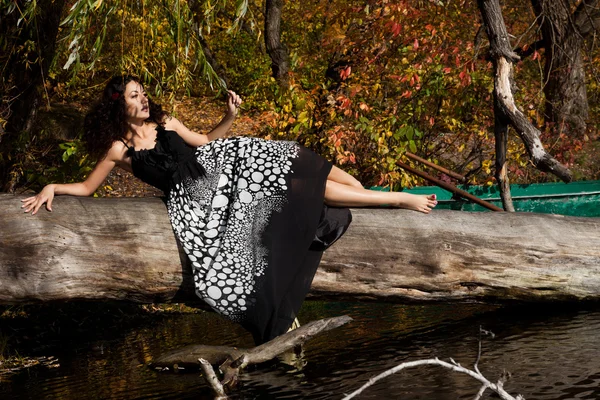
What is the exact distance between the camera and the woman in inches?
188

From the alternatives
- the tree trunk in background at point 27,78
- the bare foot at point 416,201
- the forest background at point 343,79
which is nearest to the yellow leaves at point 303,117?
the forest background at point 343,79

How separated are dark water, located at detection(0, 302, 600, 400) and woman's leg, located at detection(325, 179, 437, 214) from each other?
3.18ft

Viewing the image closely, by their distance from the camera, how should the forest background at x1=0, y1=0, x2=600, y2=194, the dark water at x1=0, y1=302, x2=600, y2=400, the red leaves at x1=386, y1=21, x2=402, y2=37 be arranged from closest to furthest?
the dark water at x1=0, y1=302, x2=600, y2=400, the forest background at x1=0, y1=0, x2=600, y2=194, the red leaves at x1=386, y1=21, x2=402, y2=37

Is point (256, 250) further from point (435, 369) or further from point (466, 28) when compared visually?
point (466, 28)

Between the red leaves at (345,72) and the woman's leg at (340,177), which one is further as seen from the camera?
the red leaves at (345,72)

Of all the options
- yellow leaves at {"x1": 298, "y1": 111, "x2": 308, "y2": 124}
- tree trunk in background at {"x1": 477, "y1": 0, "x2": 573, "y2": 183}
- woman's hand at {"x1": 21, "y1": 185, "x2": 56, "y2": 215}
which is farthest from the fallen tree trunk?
yellow leaves at {"x1": 298, "y1": 111, "x2": 308, "y2": 124}

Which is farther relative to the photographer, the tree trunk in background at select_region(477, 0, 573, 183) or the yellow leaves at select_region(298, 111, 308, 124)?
the yellow leaves at select_region(298, 111, 308, 124)

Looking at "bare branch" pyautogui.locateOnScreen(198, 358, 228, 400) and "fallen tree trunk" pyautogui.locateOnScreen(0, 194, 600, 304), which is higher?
"fallen tree trunk" pyautogui.locateOnScreen(0, 194, 600, 304)

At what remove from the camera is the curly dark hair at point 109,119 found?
5129 millimetres

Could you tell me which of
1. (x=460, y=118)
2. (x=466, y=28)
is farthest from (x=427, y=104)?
(x=466, y=28)

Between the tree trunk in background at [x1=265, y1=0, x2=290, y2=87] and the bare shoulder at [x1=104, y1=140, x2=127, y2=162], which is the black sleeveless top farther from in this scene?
the tree trunk in background at [x1=265, y1=0, x2=290, y2=87]

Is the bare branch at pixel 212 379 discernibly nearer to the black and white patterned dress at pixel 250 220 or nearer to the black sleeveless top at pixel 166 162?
the black and white patterned dress at pixel 250 220

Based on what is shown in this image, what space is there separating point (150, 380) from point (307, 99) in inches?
158

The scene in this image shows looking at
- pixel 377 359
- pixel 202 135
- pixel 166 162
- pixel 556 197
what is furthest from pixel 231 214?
pixel 556 197
